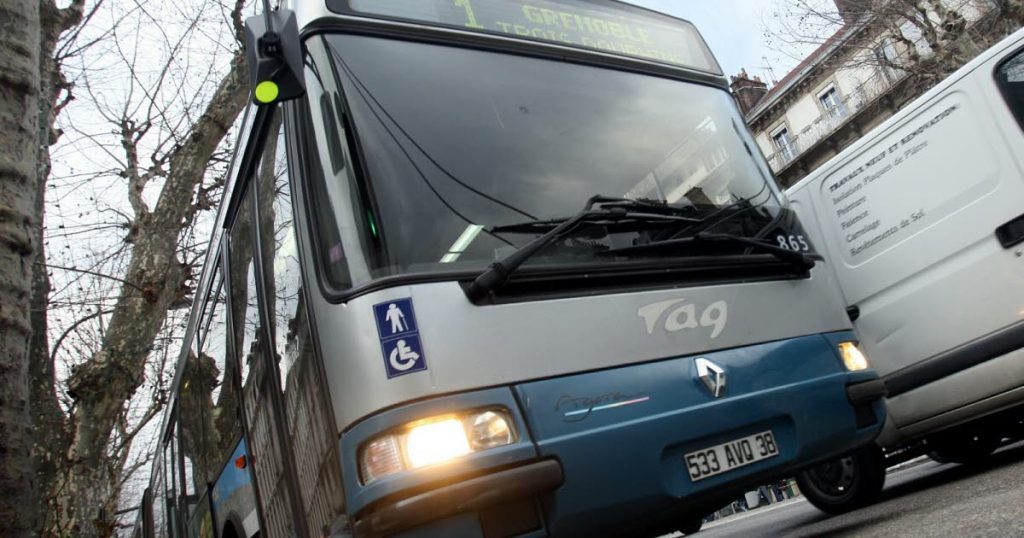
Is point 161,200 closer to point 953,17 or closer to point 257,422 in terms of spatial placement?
point 257,422

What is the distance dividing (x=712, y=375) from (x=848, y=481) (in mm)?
2517

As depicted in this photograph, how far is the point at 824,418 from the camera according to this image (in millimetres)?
3459

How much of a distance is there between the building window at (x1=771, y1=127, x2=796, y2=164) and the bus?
34273 millimetres

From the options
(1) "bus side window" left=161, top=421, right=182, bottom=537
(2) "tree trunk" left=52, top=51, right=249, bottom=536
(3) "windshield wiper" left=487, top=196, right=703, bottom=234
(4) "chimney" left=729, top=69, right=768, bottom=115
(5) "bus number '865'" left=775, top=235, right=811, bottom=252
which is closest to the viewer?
(3) "windshield wiper" left=487, top=196, right=703, bottom=234

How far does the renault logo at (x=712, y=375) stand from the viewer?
127 inches

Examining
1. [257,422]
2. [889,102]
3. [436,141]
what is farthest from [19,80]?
[889,102]

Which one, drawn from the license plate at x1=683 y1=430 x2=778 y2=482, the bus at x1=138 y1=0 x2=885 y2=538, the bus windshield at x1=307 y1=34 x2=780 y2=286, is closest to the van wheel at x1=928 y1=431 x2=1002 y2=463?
the bus at x1=138 y1=0 x2=885 y2=538

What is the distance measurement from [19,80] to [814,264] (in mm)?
4851

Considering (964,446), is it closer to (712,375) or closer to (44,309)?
(712,375)

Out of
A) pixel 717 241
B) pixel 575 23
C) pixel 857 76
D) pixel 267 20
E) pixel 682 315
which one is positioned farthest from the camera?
pixel 857 76

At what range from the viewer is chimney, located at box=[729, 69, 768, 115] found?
39.2 meters

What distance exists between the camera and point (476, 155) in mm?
Result: 3314

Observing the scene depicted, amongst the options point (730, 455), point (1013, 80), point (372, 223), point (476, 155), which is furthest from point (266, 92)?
point (1013, 80)

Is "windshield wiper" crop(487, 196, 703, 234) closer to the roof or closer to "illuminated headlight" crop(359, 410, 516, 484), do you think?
"illuminated headlight" crop(359, 410, 516, 484)
